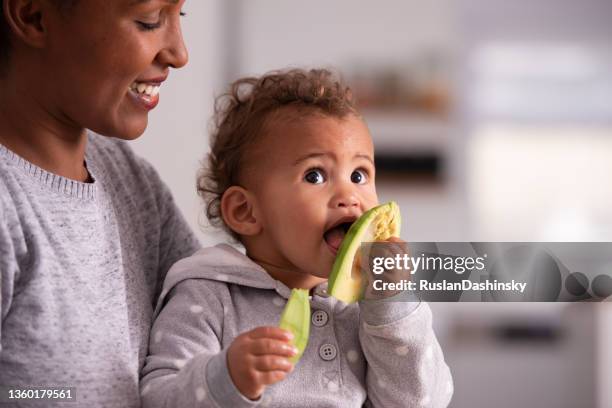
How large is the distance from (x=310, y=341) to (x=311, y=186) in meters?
0.17

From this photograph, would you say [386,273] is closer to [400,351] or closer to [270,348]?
[400,351]

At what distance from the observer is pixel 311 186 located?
92 cm

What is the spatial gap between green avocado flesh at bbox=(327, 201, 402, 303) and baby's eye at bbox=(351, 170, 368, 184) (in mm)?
94

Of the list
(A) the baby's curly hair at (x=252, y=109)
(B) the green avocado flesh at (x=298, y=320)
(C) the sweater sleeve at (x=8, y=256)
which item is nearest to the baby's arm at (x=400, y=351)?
(B) the green avocado flesh at (x=298, y=320)

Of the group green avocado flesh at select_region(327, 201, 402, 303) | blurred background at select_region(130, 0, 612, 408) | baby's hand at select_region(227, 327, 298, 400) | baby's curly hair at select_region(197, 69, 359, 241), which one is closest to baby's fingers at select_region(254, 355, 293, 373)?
baby's hand at select_region(227, 327, 298, 400)

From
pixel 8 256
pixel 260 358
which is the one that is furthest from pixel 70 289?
pixel 260 358

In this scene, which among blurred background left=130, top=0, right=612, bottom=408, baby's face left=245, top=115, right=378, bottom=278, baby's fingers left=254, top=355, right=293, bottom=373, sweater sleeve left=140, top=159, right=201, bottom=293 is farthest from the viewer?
blurred background left=130, top=0, right=612, bottom=408

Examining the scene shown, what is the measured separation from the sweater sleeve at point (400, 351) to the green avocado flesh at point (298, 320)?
0.11 meters

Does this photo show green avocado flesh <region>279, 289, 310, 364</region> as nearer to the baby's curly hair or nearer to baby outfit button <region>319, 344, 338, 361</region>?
baby outfit button <region>319, 344, 338, 361</region>

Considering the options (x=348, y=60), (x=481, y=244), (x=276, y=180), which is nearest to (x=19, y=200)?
(x=276, y=180)

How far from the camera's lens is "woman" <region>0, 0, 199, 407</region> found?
2.47 ft

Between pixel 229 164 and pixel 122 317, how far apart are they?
0.26 metres

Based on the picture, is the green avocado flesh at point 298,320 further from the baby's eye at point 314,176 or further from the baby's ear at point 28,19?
the baby's ear at point 28,19

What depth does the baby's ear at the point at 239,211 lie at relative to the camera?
3.22 ft
